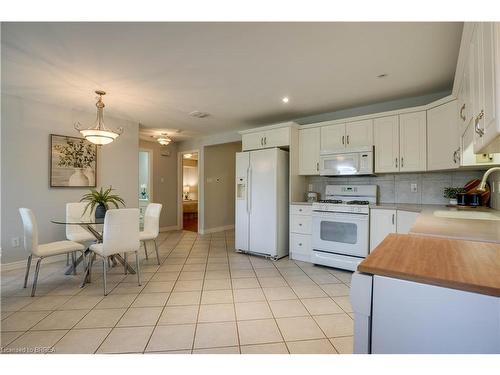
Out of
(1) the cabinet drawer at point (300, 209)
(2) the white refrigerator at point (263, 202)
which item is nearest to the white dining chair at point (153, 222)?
(2) the white refrigerator at point (263, 202)

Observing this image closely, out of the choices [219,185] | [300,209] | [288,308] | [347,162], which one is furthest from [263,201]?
[219,185]

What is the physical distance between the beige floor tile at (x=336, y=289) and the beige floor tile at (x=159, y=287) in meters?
1.66

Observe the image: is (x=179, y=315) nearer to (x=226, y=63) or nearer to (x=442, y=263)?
(x=442, y=263)

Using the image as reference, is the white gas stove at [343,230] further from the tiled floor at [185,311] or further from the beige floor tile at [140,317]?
the beige floor tile at [140,317]

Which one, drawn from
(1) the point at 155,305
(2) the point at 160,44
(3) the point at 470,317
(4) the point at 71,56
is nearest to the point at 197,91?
(2) the point at 160,44

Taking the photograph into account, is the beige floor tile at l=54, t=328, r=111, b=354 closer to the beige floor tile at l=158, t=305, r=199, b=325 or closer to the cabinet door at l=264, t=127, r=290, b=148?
the beige floor tile at l=158, t=305, r=199, b=325

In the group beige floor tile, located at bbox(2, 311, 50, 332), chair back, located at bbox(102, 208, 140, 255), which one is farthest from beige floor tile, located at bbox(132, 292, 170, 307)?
beige floor tile, located at bbox(2, 311, 50, 332)

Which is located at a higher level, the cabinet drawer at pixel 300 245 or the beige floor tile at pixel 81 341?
the cabinet drawer at pixel 300 245

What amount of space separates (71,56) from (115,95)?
3.13 feet

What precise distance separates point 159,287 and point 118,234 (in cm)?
72

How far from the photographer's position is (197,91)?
3.04m

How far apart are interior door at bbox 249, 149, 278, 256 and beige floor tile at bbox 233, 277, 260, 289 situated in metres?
0.89

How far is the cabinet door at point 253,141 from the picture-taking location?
4000 millimetres
